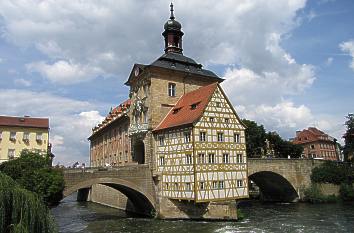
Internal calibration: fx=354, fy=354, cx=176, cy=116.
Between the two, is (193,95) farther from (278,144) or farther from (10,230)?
(278,144)

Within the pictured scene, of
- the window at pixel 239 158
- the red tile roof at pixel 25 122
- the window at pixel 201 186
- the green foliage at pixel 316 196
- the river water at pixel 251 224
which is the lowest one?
the river water at pixel 251 224

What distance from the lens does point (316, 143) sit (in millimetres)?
78500

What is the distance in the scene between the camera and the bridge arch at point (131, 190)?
→ 26.0 meters

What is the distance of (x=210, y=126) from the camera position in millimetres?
27609

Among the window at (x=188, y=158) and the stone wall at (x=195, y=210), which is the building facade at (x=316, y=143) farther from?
the window at (x=188, y=158)

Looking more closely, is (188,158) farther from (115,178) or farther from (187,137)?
(115,178)

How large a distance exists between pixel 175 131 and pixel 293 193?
18.4 metres

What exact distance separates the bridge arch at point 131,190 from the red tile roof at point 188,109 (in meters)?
5.45

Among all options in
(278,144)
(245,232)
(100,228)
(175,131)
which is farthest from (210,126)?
(278,144)

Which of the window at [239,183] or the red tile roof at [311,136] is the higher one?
the red tile roof at [311,136]

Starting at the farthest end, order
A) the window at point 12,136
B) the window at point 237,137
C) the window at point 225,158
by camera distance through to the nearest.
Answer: the window at point 12,136
the window at point 237,137
the window at point 225,158

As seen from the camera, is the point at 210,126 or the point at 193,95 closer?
the point at 210,126

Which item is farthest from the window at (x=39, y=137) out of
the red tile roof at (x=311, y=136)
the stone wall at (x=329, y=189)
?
the red tile roof at (x=311, y=136)

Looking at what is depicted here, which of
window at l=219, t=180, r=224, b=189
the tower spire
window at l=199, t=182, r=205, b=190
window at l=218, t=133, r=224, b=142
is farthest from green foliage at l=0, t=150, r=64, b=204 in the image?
the tower spire
